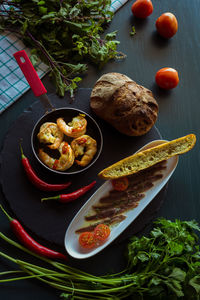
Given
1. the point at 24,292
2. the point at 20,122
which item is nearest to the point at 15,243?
the point at 24,292

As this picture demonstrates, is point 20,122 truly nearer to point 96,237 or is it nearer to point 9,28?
point 9,28

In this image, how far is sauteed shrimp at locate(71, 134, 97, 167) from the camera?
227cm

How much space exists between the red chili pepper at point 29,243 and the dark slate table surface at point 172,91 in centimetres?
11

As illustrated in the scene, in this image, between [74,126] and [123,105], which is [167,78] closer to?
[123,105]

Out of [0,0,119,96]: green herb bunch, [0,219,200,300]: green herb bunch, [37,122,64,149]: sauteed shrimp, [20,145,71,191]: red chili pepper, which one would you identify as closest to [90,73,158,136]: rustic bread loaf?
[0,0,119,96]: green herb bunch

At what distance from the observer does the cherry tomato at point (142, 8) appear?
282cm

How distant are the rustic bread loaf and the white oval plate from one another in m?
0.19

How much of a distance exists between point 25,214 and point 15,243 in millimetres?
214

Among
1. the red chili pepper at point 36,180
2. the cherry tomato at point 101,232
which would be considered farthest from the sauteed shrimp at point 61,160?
the cherry tomato at point 101,232

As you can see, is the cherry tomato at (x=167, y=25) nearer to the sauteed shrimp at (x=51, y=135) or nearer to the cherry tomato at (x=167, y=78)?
the cherry tomato at (x=167, y=78)

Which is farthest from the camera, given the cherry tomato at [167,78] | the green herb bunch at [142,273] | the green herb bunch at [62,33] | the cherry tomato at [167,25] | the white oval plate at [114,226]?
the cherry tomato at [167,25]

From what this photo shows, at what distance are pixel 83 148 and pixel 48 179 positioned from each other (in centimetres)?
37

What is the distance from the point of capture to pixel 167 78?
268cm

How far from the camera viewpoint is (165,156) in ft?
7.80
